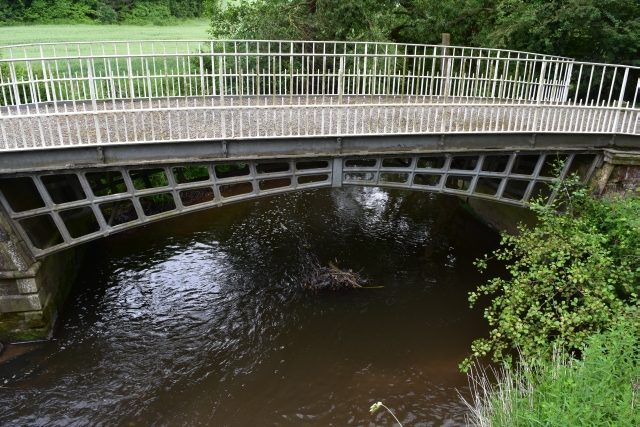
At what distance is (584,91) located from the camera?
1853 cm

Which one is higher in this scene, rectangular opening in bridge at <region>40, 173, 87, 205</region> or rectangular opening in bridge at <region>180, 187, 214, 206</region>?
rectangular opening in bridge at <region>40, 173, 87, 205</region>

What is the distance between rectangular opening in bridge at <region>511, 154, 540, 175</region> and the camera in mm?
13963

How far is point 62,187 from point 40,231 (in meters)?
1.57

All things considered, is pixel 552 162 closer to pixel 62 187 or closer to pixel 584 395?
pixel 584 395

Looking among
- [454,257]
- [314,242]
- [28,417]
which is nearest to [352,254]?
[314,242]

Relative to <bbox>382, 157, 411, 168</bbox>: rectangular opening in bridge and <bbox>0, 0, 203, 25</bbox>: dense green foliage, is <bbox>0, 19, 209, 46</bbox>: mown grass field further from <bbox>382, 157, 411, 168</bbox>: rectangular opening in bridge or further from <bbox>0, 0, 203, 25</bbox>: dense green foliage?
<bbox>382, 157, 411, 168</bbox>: rectangular opening in bridge

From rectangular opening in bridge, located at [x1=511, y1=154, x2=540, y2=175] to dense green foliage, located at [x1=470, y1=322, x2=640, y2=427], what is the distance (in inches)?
277

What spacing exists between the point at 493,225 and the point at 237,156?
11.0m

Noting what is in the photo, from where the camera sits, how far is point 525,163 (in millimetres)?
14836

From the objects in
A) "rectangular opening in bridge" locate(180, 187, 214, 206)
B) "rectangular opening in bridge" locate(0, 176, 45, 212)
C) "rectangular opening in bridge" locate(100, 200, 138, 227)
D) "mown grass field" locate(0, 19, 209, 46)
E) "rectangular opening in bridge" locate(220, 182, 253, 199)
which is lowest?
"rectangular opening in bridge" locate(220, 182, 253, 199)

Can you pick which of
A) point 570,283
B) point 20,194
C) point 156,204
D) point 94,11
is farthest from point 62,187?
point 94,11

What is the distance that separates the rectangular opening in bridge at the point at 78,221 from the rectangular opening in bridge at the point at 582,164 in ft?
41.9

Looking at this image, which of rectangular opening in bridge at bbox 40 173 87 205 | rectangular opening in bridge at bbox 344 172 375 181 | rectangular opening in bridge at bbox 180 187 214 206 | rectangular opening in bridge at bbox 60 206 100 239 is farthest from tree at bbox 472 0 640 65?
rectangular opening in bridge at bbox 60 206 100 239

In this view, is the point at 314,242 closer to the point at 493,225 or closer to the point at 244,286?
the point at 244,286
